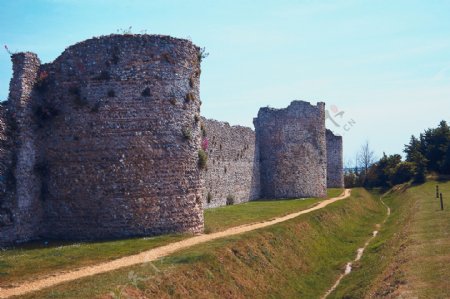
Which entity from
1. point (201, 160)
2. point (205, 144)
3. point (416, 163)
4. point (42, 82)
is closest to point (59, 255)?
point (42, 82)

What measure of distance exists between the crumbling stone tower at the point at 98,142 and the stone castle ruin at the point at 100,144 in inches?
1.5

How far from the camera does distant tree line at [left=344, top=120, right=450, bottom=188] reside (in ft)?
184

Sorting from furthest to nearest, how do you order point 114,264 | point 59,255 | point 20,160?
point 20,160 → point 59,255 → point 114,264

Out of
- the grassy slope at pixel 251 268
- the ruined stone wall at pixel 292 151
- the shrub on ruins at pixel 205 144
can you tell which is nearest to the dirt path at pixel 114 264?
the grassy slope at pixel 251 268

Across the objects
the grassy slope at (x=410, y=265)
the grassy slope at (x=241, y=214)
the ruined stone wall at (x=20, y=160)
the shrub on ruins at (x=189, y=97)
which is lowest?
the grassy slope at (x=410, y=265)

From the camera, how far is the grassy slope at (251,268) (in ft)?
41.9

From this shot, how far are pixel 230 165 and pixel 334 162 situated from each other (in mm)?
29737

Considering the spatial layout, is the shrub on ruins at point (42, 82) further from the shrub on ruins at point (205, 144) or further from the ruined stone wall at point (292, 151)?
the ruined stone wall at point (292, 151)

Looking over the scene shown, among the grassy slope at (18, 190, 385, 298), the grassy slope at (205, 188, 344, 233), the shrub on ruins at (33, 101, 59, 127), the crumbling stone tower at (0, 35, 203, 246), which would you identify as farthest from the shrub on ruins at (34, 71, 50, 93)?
the grassy slope at (205, 188, 344, 233)

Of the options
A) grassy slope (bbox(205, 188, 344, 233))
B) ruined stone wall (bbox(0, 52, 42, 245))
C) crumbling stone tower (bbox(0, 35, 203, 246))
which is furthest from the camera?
grassy slope (bbox(205, 188, 344, 233))

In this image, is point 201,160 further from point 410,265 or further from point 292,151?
point 292,151

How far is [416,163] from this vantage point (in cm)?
5634

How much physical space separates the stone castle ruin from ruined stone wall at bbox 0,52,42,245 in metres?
0.04

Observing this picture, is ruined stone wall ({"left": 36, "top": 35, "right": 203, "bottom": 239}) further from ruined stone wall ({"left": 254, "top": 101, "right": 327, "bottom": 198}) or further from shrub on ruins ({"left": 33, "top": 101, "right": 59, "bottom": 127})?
ruined stone wall ({"left": 254, "top": 101, "right": 327, "bottom": 198})
